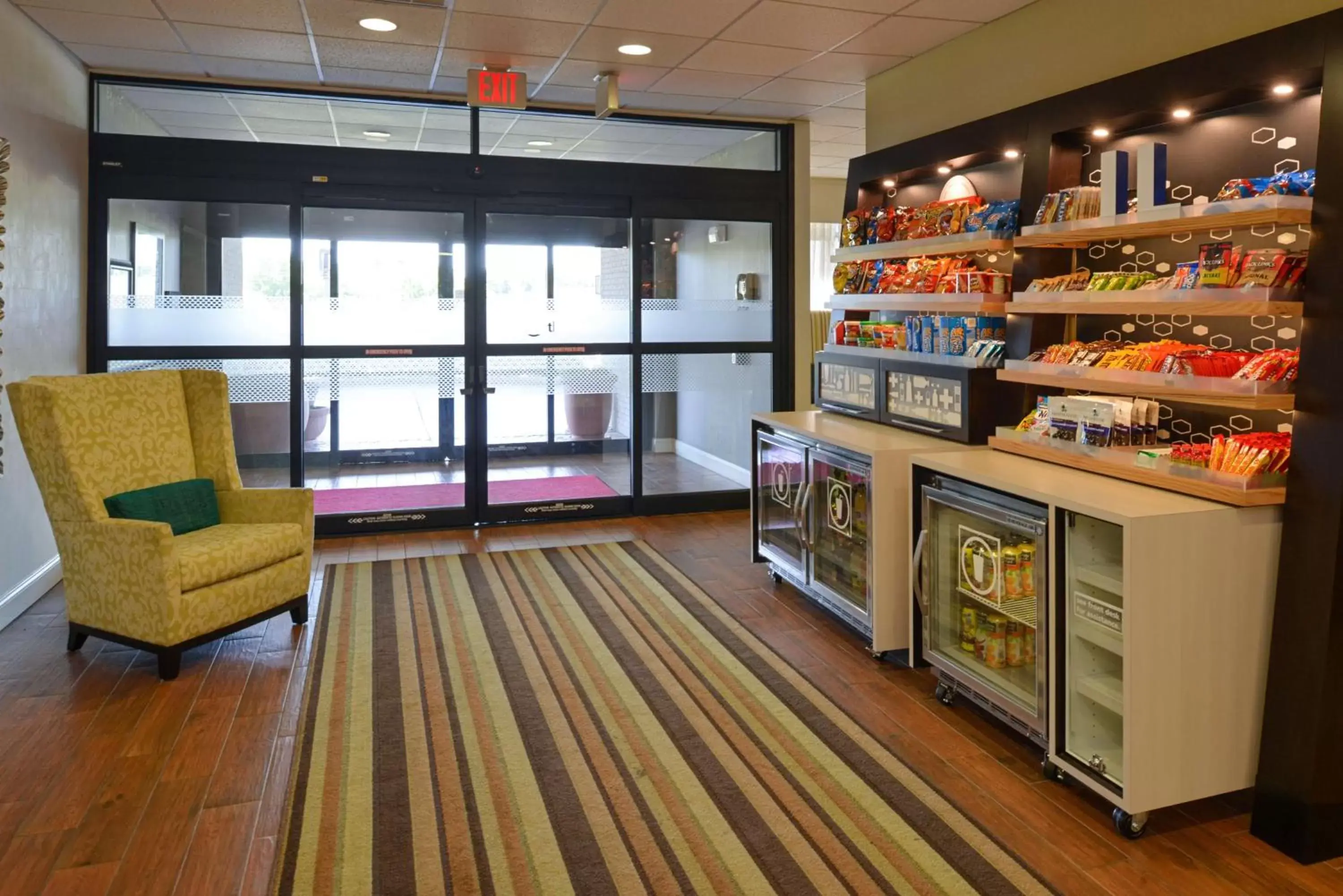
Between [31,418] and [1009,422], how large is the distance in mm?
3879

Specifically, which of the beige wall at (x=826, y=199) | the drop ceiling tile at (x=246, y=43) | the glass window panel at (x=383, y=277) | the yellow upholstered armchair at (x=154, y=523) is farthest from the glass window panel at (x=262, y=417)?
the beige wall at (x=826, y=199)

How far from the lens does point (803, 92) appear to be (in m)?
6.04

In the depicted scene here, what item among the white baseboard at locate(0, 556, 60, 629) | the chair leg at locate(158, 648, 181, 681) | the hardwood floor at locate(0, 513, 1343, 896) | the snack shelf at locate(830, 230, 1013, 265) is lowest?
the hardwood floor at locate(0, 513, 1343, 896)

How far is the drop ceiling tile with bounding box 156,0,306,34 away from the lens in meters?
Result: 4.38

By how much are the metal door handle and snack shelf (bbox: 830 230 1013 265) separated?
1293 millimetres

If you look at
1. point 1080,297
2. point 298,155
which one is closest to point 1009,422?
point 1080,297

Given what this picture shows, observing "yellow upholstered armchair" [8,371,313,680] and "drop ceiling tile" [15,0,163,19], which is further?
"drop ceiling tile" [15,0,163,19]

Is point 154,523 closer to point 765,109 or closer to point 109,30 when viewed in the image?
point 109,30

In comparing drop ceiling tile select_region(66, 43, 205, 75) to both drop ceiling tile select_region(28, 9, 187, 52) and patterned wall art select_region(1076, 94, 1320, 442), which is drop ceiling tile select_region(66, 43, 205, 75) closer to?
drop ceiling tile select_region(28, 9, 187, 52)

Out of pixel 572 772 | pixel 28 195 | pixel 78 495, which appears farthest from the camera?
pixel 28 195

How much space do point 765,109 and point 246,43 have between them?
3.18 meters

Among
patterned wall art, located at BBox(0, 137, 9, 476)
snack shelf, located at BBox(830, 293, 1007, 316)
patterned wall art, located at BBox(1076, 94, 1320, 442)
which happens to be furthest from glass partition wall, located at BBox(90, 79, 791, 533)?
patterned wall art, located at BBox(1076, 94, 1320, 442)

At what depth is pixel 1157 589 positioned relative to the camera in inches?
98.7

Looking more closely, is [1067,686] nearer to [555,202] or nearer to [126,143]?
[555,202]
